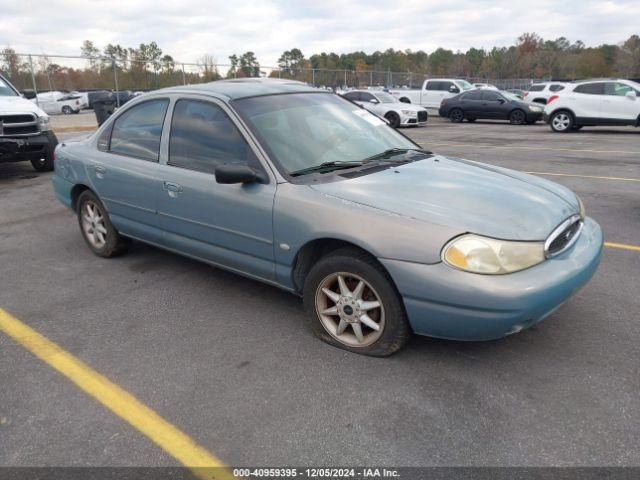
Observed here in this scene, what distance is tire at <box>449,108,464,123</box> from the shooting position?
22.4 m

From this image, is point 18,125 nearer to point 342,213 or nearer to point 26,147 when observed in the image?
point 26,147

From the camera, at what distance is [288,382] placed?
2.90m

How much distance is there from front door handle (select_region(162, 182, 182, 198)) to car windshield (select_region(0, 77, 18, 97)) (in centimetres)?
758

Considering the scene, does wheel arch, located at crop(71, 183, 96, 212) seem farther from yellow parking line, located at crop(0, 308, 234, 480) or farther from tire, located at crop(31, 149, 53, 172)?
tire, located at crop(31, 149, 53, 172)

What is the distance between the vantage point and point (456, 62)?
9550 cm

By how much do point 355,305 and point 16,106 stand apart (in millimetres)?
8552

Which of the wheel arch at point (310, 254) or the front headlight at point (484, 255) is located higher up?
the front headlight at point (484, 255)

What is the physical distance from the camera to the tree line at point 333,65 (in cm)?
2230

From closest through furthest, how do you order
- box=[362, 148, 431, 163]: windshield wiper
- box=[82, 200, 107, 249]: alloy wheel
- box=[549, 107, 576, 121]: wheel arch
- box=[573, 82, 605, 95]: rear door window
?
1. box=[362, 148, 431, 163]: windshield wiper
2. box=[82, 200, 107, 249]: alloy wheel
3. box=[573, 82, 605, 95]: rear door window
4. box=[549, 107, 576, 121]: wheel arch

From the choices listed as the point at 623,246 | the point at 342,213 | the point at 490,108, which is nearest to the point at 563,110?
the point at 490,108

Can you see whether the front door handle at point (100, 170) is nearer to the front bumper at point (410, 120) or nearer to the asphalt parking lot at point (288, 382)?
the asphalt parking lot at point (288, 382)

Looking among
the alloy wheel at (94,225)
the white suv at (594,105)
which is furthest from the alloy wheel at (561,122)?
the alloy wheel at (94,225)

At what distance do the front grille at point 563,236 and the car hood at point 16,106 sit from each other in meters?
8.94

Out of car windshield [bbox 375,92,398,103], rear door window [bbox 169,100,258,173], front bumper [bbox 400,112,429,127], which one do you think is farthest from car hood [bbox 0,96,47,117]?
car windshield [bbox 375,92,398,103]
